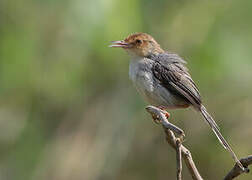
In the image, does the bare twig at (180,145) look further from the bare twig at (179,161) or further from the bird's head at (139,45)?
the bird's head at (139,45)

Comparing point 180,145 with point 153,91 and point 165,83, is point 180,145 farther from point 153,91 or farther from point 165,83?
point 165,83

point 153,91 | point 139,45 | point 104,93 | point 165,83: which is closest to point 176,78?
point 165,83

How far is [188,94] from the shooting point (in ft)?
17.8

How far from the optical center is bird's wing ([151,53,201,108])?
17.7 ft

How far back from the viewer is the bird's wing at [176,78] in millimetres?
5402

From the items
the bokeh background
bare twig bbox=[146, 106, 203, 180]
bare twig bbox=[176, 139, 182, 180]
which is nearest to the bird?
the bokeh background

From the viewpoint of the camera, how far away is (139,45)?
6.05 m

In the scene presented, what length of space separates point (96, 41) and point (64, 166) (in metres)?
2.48

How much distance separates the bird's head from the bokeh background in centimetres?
33

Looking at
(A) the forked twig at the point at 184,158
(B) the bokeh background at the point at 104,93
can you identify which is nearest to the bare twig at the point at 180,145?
(A) the forked twig at the point at 184,158

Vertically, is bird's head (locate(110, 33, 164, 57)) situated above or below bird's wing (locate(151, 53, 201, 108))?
above

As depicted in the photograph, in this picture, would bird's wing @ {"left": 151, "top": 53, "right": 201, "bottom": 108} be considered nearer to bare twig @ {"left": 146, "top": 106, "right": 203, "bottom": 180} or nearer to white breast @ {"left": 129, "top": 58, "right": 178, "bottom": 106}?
white breast @ {"left": 129, "top": 58, "right": 178, "bottom": 106}

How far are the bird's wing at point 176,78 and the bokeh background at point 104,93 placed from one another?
87 cm

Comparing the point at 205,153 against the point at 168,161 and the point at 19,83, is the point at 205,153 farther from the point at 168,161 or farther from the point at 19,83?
the point at 19,83
